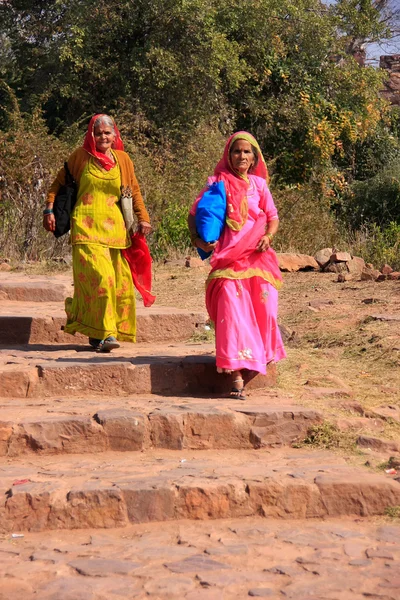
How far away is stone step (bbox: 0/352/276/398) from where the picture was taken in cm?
488

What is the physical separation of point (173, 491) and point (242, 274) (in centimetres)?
162

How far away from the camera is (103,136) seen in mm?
5828

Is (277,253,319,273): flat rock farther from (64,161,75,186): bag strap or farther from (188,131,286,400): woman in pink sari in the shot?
(188,131,286,400): woman in pink sari

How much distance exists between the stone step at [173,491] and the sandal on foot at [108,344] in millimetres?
1548

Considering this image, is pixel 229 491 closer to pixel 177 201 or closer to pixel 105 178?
pixel 105 178

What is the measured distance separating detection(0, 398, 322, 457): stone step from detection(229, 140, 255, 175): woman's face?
138 cm

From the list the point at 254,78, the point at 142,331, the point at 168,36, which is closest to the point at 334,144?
the point at 254,78

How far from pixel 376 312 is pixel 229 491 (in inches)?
163

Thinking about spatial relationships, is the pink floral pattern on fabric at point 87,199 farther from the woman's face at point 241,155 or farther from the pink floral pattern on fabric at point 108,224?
the woman's face at point 241,155

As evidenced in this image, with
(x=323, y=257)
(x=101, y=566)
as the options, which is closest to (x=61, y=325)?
(x=101, y=566)

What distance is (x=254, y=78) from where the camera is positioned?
51.2ft

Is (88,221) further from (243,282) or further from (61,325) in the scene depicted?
(243,282)

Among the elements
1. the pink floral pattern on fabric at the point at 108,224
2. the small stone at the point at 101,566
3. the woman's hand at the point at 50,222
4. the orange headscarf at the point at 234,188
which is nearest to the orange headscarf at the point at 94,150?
the pink floral pattern on fabric at the point at 108,224

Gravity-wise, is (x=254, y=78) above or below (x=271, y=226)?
above
